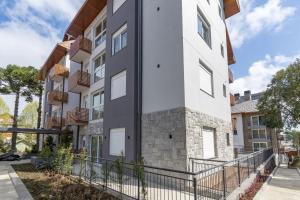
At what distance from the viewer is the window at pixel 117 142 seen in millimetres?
11689

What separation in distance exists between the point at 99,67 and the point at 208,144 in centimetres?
1056

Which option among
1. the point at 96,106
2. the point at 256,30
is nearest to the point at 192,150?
the point at 96,106

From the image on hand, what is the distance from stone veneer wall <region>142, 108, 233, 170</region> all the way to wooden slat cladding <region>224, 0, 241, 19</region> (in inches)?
Answer: 467

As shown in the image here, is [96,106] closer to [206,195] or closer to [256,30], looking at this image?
[206,195]

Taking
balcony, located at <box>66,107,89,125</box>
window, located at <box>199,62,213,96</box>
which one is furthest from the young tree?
window, located at <box>199,62,213,96</box>

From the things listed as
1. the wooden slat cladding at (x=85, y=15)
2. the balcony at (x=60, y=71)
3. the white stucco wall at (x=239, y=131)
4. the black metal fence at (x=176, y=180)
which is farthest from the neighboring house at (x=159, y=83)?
the white stucco wall at (x=239, y=131)

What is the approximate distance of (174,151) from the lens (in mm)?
8750

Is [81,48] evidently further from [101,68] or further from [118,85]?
[118,85]

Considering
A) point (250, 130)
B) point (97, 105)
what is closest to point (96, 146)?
point (97, 105)

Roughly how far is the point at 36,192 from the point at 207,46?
11.5m

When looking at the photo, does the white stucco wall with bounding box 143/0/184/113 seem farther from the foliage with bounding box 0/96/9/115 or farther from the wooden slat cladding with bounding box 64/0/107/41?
the foliage with bounding box 0/96/9/115

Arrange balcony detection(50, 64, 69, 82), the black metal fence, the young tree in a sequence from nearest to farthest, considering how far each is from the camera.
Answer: the black metal fence
balcony detection(50, 64, 69, 82)
the young tree

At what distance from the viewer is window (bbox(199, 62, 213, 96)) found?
11.2 meters

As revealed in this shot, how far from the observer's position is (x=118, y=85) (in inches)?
510
